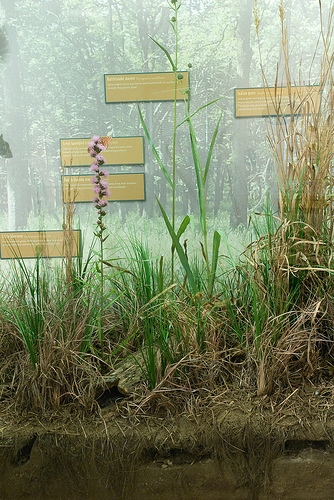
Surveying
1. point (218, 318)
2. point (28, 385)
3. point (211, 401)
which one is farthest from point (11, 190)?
point (211, 401)

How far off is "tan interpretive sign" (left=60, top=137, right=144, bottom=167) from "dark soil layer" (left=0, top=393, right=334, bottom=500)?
1389 mm

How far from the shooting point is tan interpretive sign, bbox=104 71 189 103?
2.11m

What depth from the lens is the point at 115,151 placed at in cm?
215

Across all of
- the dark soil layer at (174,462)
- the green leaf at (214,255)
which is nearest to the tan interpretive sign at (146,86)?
the green leaf at (214,255)

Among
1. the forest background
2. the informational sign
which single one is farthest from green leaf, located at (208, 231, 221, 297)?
the informational sign

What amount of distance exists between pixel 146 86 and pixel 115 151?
392mm

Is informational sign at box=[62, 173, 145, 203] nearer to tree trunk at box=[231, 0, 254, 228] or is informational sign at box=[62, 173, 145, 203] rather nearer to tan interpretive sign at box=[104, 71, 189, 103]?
tan interpretive sign at box=[104, 71, 189, 103]

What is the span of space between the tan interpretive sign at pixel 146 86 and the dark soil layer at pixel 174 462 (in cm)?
165

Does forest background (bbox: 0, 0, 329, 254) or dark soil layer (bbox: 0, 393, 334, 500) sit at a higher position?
forest background (bbox: 0, 0, 329, 254)

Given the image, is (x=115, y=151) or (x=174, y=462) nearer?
(x=174, y=462)

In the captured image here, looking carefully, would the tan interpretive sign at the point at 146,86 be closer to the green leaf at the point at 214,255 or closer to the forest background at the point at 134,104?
the forest background at the point at 134,104

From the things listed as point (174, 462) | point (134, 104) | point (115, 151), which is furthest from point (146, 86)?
point (174, 462)

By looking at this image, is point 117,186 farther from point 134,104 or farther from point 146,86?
point 146,86

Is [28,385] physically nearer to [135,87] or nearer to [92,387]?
[92,387]
